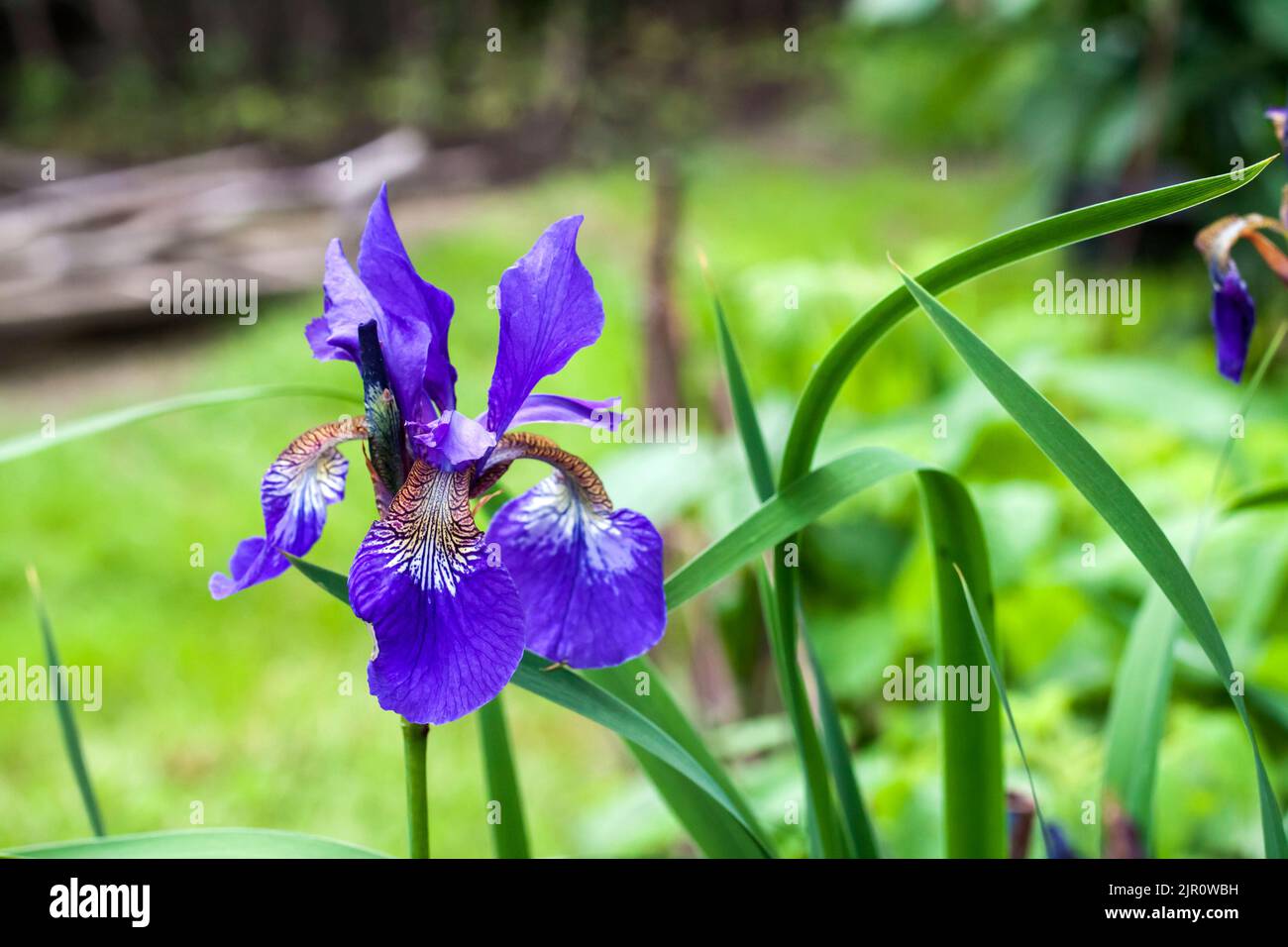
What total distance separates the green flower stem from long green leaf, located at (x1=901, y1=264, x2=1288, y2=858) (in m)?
0.29

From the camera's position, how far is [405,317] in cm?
55

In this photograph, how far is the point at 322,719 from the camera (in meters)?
2.04

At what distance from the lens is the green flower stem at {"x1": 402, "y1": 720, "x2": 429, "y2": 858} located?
21.1 inches

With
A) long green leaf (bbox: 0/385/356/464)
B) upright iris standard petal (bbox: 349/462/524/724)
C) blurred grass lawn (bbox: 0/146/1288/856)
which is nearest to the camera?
upright iris standard petal (bbox: 349/462/524/724)

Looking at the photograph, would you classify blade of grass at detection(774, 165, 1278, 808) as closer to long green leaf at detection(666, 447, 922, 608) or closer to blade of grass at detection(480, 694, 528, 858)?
long green leaf at detection(666, 447, 922, 608)

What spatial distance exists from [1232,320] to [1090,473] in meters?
0.27

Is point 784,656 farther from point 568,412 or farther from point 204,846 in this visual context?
point 204,846

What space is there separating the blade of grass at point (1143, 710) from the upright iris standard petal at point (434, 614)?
422 mm

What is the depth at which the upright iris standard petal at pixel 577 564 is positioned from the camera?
54 centimetres

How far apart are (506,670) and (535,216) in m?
5.16

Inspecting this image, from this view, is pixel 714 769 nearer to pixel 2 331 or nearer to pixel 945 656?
pixel 945 656

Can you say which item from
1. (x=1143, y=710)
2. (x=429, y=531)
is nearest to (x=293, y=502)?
(x=429, y=531)

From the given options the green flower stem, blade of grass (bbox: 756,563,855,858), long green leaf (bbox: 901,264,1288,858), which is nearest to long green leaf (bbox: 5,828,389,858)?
the green flower stem

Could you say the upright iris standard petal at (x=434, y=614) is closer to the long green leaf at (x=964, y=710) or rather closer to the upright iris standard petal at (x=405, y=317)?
the upright iris standard petal at (x=405, y=317)
